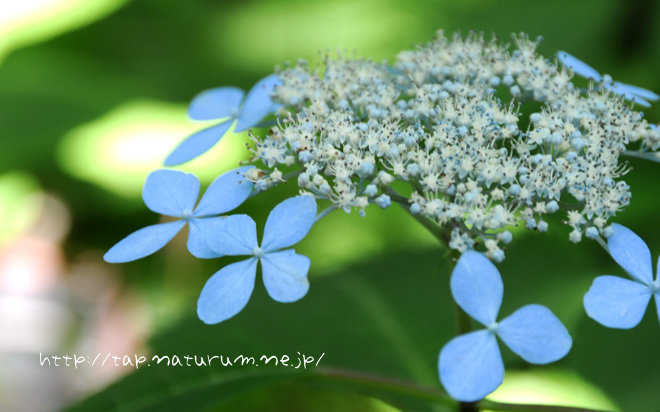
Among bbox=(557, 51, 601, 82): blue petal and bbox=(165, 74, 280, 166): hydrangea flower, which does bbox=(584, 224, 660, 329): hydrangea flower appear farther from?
bbox=(165, 74, 280, 166): hydrangea flower

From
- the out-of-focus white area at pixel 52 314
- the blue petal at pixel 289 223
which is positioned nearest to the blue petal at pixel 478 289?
the blue petal at pixel 289 223

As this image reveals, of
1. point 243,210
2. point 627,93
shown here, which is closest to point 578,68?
point 627,93

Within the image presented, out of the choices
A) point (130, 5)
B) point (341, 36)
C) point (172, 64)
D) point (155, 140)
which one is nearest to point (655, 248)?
point (341, 36)

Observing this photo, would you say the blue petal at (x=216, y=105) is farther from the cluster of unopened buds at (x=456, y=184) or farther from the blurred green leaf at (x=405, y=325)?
the blurred green leaf at (x=405, y=325)

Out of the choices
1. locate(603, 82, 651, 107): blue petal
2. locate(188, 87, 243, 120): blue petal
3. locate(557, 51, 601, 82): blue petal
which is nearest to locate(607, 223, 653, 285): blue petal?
locate(603, 82, 651, 107): blue petal

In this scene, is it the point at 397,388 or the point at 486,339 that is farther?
the point at 397,388

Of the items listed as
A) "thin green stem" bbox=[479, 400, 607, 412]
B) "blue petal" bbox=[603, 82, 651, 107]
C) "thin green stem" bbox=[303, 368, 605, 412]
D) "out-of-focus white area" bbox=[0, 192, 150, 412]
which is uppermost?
"blue petal" bbox=[603, 82, 651, 107]

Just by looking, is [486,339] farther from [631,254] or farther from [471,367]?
[631,254]

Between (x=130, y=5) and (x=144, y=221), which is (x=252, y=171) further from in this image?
(x=130, y=5)
